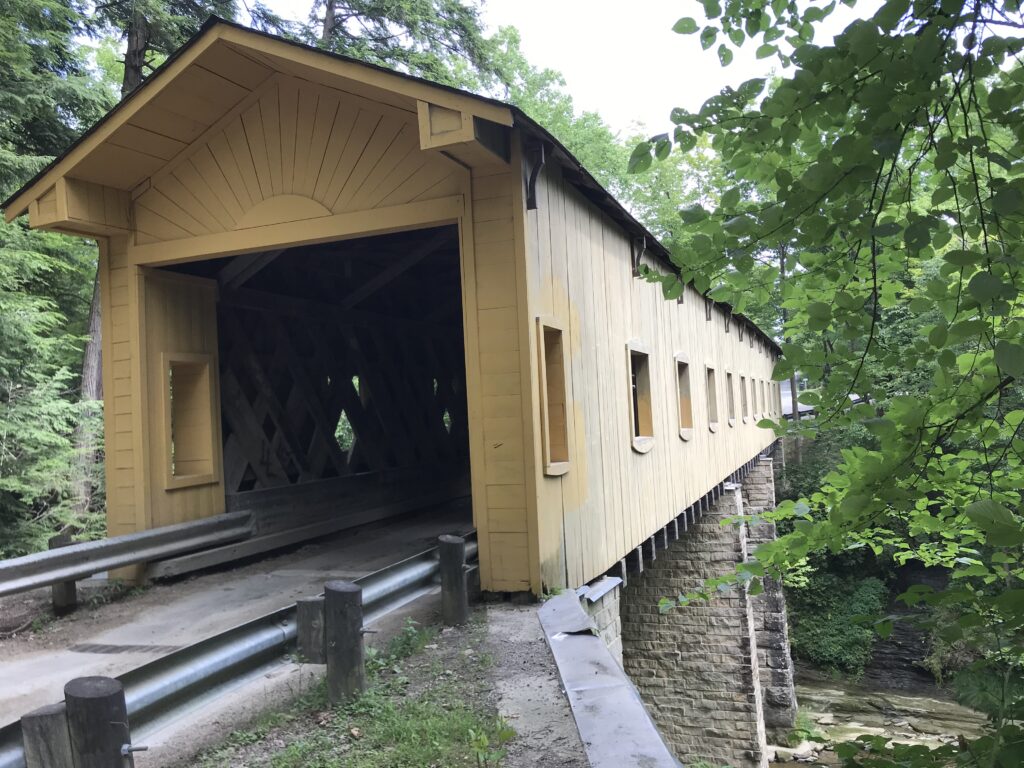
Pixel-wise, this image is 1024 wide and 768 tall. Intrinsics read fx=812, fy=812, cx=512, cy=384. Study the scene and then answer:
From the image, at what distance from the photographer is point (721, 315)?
56.2 feet

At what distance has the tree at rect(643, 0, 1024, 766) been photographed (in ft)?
6.66

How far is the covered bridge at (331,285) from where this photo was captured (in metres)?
5.75

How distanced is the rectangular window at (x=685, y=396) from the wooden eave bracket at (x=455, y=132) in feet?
24.3

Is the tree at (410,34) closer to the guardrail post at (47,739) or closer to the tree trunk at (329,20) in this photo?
the tree trunk at (329,20)

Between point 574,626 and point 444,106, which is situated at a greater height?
point 444,106

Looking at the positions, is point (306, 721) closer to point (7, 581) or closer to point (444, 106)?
point (7, 581)

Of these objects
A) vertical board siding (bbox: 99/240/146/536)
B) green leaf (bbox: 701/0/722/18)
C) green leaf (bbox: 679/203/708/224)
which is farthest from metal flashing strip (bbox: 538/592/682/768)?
vertical board siding (bbox: 99/240/146/536)

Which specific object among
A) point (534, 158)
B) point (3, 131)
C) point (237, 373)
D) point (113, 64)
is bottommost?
point (237, 373)

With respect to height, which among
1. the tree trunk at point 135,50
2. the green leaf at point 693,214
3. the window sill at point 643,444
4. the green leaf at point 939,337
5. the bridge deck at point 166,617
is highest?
the tree trunk at point 135,50

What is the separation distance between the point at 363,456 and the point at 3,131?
777 cm

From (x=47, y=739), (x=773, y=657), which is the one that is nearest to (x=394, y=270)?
(x=47, y=739)

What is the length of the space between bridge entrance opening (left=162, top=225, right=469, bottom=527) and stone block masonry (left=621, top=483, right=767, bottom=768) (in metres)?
4.45

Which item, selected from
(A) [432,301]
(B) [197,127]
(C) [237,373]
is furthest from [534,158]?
(A) [432,301]

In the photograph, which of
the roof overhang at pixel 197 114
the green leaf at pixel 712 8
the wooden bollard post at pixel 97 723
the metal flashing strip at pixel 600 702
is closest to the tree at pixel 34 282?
the roof overhang at pixel 197 114
